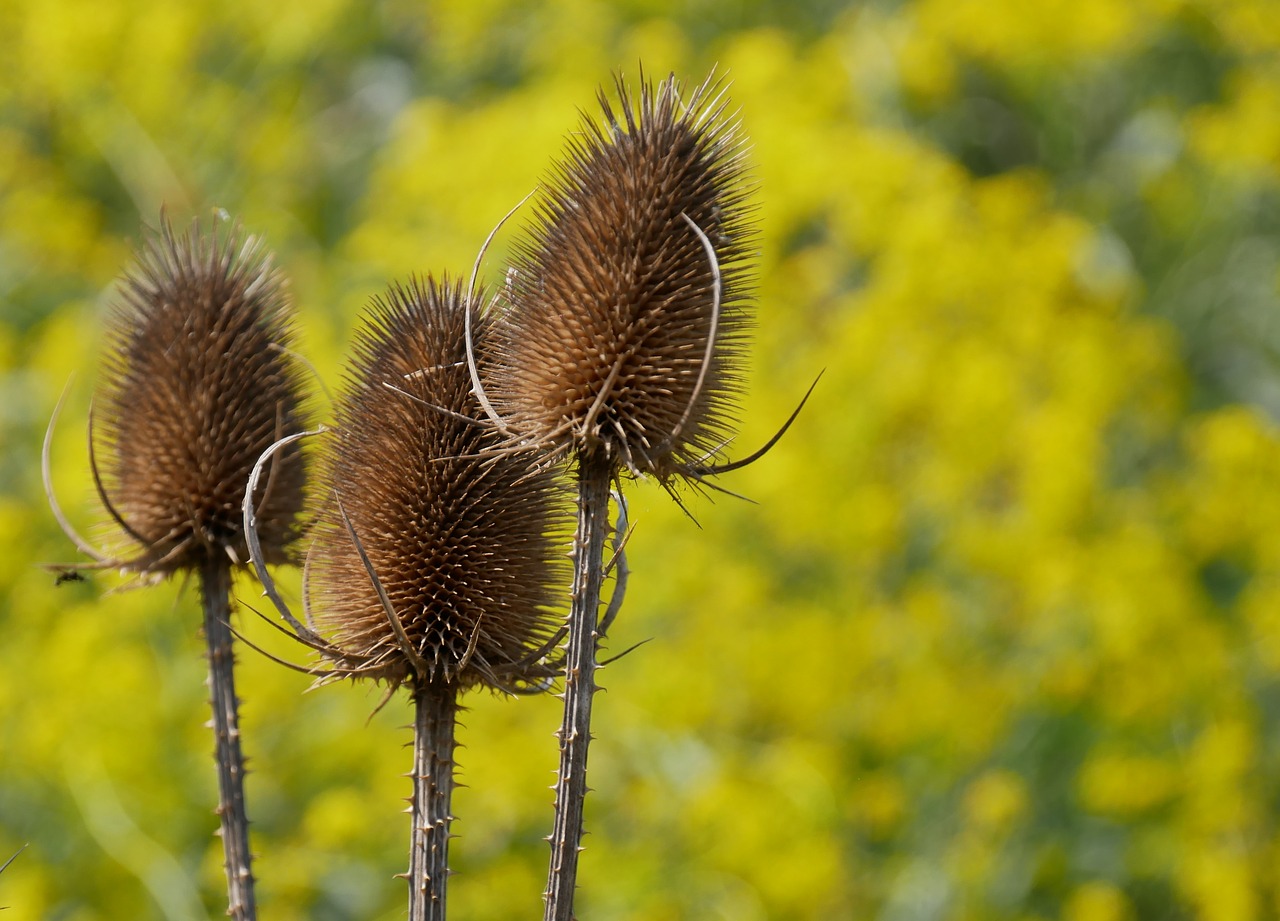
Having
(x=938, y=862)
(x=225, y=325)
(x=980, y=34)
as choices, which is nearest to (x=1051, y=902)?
(x=938, y=862)

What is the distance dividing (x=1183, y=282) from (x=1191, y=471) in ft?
5.83

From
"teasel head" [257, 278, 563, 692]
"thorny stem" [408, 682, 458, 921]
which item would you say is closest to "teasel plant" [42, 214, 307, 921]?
"teasel head" [257, 278, 563, 692]

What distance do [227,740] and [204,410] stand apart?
462 mm

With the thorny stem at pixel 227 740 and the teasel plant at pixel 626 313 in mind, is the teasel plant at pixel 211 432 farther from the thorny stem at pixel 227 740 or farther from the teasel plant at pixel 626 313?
the teasel plant at pixel 626 313

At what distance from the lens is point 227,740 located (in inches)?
78.2

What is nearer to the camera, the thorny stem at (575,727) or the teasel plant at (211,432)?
the thorny stem at (575,727)

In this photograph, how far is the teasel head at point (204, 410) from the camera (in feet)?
6.65

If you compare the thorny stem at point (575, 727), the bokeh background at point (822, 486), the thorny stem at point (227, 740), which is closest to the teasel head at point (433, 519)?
the thorny stem at point (575, 727)


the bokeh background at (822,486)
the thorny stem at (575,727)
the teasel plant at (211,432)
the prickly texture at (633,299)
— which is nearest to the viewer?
the thorny stem at (575,727)

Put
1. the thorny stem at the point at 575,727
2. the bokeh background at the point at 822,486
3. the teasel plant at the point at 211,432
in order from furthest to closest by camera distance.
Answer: the bokeh background at the point at 822,486, the teasel plant at the point at 211,432, the thorny stem at the point at 575,727

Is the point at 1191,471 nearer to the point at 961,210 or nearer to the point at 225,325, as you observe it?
the point at 961,210

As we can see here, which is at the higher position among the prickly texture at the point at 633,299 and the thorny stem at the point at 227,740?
the prickly texture at the point at 633,299

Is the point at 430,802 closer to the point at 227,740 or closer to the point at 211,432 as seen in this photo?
the point at 227,740

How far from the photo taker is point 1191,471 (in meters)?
8.03
